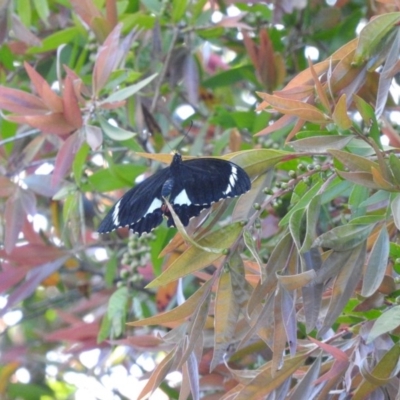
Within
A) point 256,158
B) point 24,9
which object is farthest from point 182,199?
point 24,9

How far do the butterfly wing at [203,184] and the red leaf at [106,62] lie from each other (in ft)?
0.76

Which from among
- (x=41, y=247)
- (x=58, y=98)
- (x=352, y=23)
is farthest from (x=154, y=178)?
(x=352, y=23)

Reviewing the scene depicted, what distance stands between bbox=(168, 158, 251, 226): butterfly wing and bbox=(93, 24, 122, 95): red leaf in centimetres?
23

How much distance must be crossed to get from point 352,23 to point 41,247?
2.67 feet

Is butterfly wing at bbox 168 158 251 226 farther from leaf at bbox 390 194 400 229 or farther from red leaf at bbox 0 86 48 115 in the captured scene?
red leaf at bbox 0 86 48 115

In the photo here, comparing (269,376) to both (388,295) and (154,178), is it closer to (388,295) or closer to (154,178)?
(388,295)

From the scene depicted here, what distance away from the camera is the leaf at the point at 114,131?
4.18 feet

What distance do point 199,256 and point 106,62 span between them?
0.53 metres

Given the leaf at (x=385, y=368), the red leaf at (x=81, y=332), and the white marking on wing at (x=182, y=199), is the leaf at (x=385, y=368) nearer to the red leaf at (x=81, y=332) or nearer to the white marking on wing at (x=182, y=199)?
the white marking on wing at (x=182, y=199)

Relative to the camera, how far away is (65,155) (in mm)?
1308

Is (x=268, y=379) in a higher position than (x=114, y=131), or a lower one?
lower

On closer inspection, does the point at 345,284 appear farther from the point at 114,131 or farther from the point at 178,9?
the point at 178,9

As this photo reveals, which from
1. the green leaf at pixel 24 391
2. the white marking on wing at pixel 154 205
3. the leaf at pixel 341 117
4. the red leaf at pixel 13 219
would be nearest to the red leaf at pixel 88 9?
the red leaf at pixel 13 219

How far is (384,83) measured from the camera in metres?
1.06
